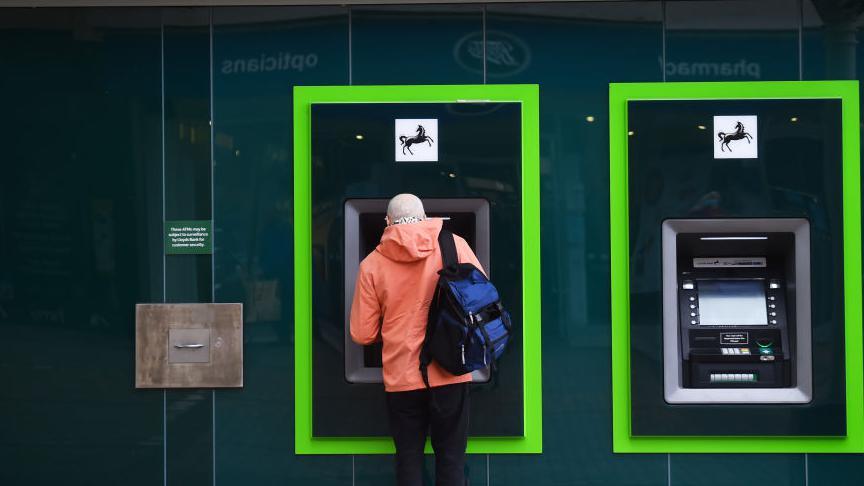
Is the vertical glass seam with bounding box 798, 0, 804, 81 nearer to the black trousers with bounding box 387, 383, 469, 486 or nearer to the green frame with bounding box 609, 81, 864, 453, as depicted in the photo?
the green frame with bounding box 609, 81, 864, 453

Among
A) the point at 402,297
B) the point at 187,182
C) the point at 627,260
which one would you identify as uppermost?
the point at 187,182

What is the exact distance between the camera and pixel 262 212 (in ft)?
13.6

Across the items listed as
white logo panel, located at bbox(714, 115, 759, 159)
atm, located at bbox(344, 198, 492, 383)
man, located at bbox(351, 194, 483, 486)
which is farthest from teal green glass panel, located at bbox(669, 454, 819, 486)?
white logo panel, located at bbox(714, 115, 759, 159)

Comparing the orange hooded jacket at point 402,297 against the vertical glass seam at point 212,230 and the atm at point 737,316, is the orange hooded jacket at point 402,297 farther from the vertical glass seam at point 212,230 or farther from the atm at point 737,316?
the atm at point 737,316

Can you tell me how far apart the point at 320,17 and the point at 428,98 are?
2.30ft

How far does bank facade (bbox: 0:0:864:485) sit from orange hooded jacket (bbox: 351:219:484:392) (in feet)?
1.58

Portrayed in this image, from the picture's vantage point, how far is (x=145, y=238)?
4.19 m

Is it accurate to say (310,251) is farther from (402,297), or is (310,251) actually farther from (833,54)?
(833,54)

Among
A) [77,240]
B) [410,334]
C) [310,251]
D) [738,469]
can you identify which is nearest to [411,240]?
[410,334]

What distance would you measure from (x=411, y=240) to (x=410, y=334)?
0.40 metres

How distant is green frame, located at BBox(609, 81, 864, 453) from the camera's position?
402 cm

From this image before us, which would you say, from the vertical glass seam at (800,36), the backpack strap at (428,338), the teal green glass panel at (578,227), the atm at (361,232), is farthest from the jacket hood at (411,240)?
the vertical glass seam at (800,36)

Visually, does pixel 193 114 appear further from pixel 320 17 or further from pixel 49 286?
pixel 49 286

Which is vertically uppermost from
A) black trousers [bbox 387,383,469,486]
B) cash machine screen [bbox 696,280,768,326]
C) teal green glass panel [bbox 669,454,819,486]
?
cash machine screen [bbox 696,280,768,326]
